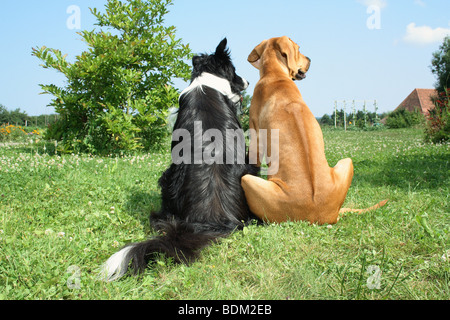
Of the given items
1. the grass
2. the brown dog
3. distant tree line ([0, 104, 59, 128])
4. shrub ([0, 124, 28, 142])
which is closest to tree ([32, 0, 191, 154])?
the grass

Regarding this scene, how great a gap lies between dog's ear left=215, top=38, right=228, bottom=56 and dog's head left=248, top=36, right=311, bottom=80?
0.50 m

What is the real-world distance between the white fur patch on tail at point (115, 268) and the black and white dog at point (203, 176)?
307mm

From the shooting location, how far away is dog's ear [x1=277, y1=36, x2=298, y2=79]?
362 centimetres

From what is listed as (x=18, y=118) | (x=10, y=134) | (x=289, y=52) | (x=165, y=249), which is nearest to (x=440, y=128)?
(x=289, y=52)

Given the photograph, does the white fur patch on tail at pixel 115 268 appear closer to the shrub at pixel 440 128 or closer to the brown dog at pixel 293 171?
the brown dog at pixel 293 171

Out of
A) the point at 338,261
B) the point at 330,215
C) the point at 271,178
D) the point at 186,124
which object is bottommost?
the point at 338,261

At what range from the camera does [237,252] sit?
261 centimetres

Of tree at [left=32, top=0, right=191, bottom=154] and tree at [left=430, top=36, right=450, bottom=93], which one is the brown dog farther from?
tree at [left=430, top=36, right=450, bottom=93]

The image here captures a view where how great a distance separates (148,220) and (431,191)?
12.0ft

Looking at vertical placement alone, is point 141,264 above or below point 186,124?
below

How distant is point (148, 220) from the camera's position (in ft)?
11.4

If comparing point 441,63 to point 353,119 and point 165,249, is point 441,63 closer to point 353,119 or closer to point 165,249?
point 353,119
